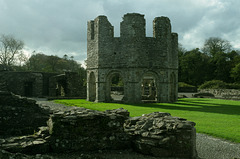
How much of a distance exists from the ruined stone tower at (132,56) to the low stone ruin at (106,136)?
463 inches

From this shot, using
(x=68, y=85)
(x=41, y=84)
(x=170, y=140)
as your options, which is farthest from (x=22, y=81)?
(x=170, y=140)

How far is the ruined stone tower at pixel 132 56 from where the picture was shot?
→ 18109mm

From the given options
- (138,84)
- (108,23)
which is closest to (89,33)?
(108,23)

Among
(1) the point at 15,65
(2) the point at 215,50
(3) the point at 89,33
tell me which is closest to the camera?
(3) the point at 89,33

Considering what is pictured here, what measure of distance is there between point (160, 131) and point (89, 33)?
1651cm

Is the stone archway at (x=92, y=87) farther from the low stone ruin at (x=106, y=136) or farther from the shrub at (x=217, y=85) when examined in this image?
the shrub at (x=217, y=85)

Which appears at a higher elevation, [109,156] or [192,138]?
Result: [192,138]

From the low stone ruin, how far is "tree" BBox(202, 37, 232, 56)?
48159mm

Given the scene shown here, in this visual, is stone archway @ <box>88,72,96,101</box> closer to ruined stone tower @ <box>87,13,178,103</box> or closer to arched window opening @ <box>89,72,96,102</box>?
arched window opening @ <box>89,72,96,102</box>

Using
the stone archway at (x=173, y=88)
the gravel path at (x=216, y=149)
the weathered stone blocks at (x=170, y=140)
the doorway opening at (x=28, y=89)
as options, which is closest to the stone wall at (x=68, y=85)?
the doorway opening at (x=28, y=89)

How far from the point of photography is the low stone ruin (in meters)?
5.40

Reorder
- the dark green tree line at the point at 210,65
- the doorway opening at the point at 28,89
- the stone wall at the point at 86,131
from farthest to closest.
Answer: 1. the dark green tree line at the point at 210,65
2. the doorway opening at the point at 28,89
3. the stone wall at the point at 86,131

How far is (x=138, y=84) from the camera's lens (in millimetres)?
18094

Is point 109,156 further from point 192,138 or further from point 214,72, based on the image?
point 214,72
